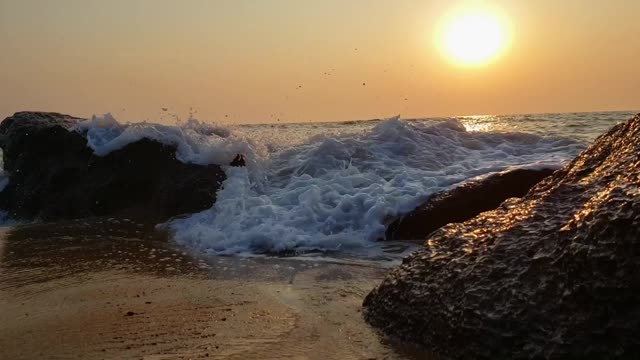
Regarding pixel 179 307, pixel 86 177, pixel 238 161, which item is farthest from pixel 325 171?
pixel 179 307

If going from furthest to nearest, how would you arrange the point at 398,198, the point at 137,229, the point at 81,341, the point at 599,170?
the point at 137,229 → the point at 398,198 → the point at 599,170 → the point at 81,341

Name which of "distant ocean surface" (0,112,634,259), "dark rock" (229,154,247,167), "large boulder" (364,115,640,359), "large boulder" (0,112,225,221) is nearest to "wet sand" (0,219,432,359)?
"large boulder" (364,115,640,359)

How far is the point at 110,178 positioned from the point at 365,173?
355 cm

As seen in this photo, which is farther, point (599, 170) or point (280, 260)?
point (280, 260)

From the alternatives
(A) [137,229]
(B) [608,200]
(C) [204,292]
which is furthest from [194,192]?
(B) [608,200]

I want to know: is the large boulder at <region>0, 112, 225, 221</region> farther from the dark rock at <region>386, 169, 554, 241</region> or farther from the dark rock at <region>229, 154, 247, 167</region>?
the dark rock at <region>386, 169, 554, 241</region>

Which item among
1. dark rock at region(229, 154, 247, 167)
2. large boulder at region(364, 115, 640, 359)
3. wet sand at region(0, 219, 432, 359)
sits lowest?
wet sand at region(0, 219, 432, 359)

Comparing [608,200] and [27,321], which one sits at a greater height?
[608,200]

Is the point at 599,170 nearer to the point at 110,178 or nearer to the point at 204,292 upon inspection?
the point at 204,292

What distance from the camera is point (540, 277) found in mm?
2215

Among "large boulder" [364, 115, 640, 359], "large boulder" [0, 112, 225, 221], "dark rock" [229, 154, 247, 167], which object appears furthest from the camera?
"dark rock" [229, 154, 247, 167]

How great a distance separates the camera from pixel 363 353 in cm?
239

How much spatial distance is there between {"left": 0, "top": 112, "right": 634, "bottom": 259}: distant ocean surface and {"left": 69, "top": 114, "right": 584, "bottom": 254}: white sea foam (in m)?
0.01

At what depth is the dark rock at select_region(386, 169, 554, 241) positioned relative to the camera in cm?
507
